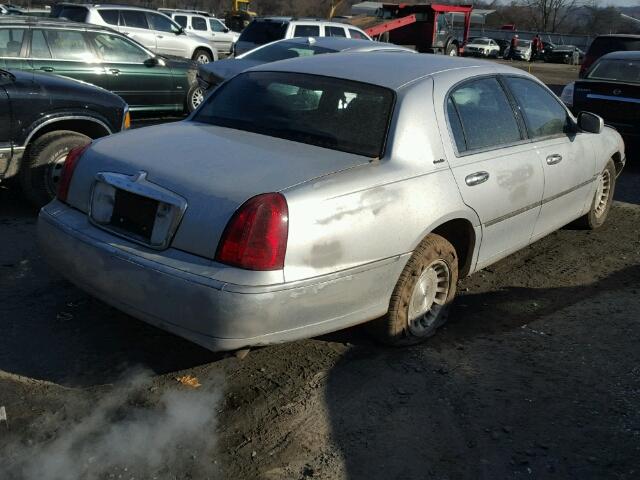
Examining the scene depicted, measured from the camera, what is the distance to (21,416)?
305 centimetres

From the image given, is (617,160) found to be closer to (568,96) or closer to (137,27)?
(568,96)

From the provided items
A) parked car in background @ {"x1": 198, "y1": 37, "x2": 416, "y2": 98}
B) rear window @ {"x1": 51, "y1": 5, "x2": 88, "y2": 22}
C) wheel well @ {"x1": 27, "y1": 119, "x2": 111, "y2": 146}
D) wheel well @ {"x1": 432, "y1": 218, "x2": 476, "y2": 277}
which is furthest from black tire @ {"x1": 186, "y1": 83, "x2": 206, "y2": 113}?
wheel well @ {"x1": 432, "y1": 218, "x2": 476, "y2": 277}

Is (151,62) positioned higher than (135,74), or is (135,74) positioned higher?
(151,62)

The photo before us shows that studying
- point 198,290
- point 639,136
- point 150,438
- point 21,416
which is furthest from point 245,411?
point 639,136

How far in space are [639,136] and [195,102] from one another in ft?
22.1

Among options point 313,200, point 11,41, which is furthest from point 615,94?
point 11,41

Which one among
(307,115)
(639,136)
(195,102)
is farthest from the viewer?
(195,102)

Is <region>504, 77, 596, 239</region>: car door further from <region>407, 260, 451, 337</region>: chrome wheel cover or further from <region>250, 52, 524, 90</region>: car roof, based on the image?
<region>407, 260, 451, 337</region>: chrome wheel cover

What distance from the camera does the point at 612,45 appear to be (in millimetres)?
13406

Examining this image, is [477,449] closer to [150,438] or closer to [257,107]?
[150,438]

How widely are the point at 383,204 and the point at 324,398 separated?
101cm

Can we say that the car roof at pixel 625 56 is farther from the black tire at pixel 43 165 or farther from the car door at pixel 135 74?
the black tire at pixel 43 165

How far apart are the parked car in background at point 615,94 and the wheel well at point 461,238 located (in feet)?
19.7

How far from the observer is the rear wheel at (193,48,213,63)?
17.9 meters
